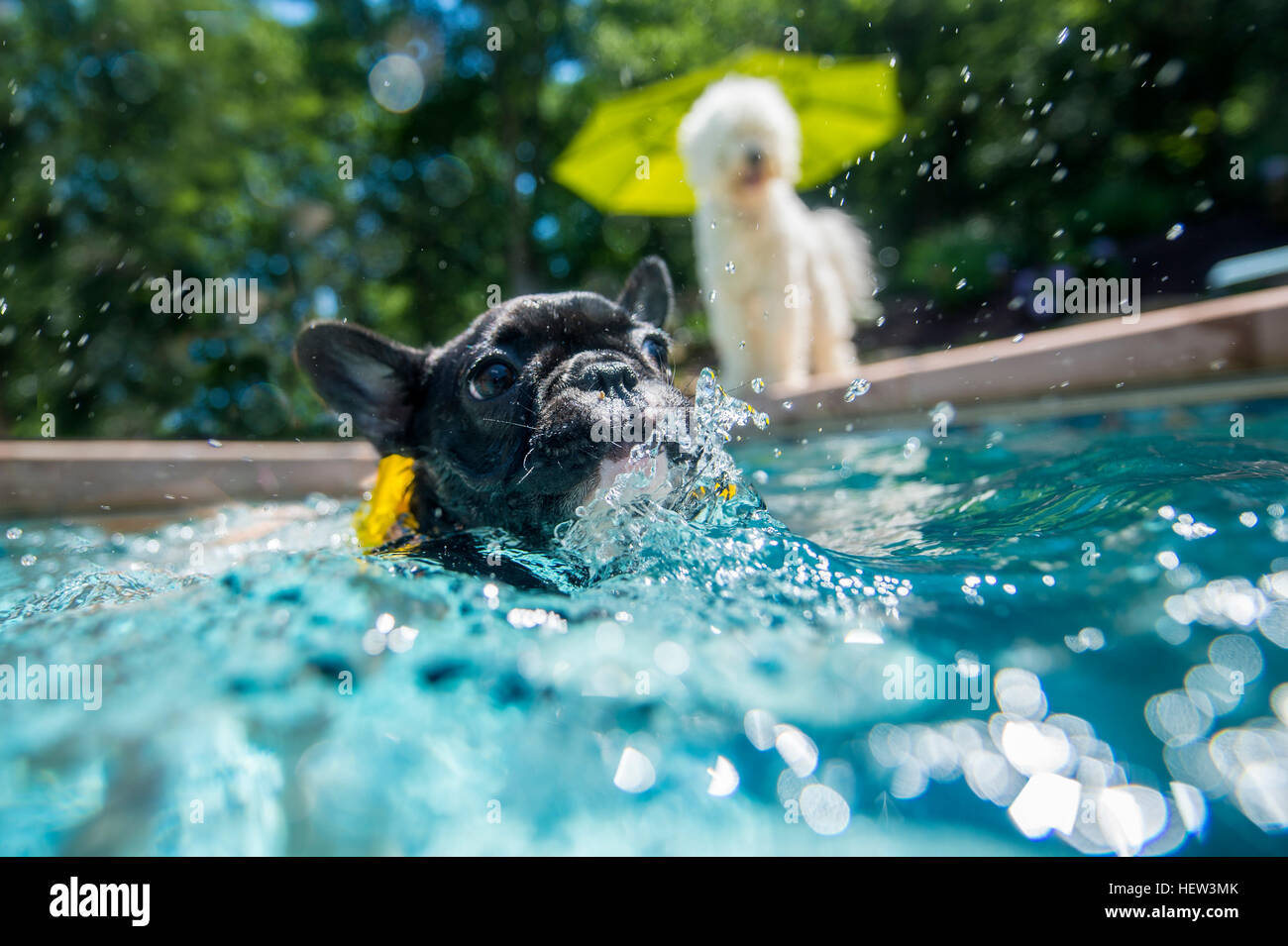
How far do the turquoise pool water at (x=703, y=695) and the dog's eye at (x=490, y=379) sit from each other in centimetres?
80

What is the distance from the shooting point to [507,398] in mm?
3135

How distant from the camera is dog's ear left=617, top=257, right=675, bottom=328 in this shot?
427 cm

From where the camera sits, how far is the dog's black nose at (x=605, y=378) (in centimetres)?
291

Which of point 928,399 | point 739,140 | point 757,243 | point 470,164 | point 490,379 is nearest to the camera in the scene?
point 490,379

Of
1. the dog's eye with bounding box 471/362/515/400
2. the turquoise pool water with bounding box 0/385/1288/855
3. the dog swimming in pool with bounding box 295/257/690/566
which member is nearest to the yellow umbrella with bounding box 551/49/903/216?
the dog swimming in pool with bounding box 295/257/690/566

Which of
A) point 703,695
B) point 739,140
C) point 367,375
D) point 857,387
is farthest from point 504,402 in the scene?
point 739,140

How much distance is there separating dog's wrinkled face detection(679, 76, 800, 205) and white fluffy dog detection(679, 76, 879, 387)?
0.01m

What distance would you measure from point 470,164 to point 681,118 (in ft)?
51.0

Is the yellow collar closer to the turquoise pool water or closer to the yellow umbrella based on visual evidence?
the turquoise pool water

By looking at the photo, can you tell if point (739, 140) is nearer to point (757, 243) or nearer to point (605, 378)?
point (757, 243)

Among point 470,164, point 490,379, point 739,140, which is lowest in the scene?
point 490,379
